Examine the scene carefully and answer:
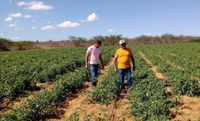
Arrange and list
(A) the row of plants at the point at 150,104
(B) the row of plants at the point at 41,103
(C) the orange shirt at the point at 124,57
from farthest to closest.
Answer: (C) the orange shirt at the point at 124,57
(B) the row of plants at the point at 41,103
(A) the row of plants at the point at 150,104

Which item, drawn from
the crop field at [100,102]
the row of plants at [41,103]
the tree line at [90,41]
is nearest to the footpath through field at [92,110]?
the crop field at [100,102]

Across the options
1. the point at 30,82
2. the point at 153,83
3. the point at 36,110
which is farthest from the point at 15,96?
the point at 153,83

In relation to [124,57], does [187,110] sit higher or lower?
lower

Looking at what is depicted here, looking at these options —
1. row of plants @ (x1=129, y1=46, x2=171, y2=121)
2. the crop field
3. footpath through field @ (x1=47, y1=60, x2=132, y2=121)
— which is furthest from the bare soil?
footpath through field @ (x1=47, y1=60, x2=132, y2=121)

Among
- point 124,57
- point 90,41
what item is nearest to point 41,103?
point 124,57

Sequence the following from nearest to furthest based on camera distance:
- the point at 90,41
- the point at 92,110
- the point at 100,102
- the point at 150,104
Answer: the point at 150,104 → the point at 92,110 → the point at 100,102 → the point at 90,41

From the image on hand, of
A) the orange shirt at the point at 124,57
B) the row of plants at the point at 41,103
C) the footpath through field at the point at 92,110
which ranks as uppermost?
the orange shirt at the point at 124,57

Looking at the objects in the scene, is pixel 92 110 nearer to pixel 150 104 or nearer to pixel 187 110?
pixel 150 104

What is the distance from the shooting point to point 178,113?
7.78 meters

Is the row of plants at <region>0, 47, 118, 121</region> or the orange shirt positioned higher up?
the orange shirt

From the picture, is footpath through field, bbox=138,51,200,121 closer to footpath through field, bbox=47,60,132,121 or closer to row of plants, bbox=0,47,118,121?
footpath through field, bbox=47,60,132,121

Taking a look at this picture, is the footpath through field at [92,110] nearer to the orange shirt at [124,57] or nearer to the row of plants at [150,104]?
the row of plants at [150,104]

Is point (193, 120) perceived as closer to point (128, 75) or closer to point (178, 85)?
point (178, 85)

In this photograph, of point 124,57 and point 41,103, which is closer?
point 41,103
